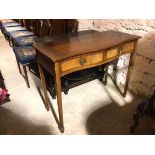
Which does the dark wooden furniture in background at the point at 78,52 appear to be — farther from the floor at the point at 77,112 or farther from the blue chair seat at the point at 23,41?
the blue chair seat at the point at 23,41

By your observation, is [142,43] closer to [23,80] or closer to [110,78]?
[110,78]

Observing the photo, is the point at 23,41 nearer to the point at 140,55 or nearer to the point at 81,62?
the point at 81,62

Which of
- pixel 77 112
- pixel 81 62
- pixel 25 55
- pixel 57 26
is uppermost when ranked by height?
pixel 57 26

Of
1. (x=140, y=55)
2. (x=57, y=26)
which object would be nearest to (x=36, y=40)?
(x=57, y=26)

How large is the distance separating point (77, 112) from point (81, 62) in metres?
0.71

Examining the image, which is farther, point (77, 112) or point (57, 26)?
point (57, 26)

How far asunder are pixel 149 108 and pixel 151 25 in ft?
2.81

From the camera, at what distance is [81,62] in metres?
1.21

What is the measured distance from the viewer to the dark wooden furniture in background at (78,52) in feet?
3.66

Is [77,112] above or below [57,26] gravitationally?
below

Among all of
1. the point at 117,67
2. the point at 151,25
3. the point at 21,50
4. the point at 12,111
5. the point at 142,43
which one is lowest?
the point at 12,111

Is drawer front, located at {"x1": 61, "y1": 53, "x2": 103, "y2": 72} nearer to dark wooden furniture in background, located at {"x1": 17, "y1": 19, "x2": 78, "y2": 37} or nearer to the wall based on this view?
the wall
